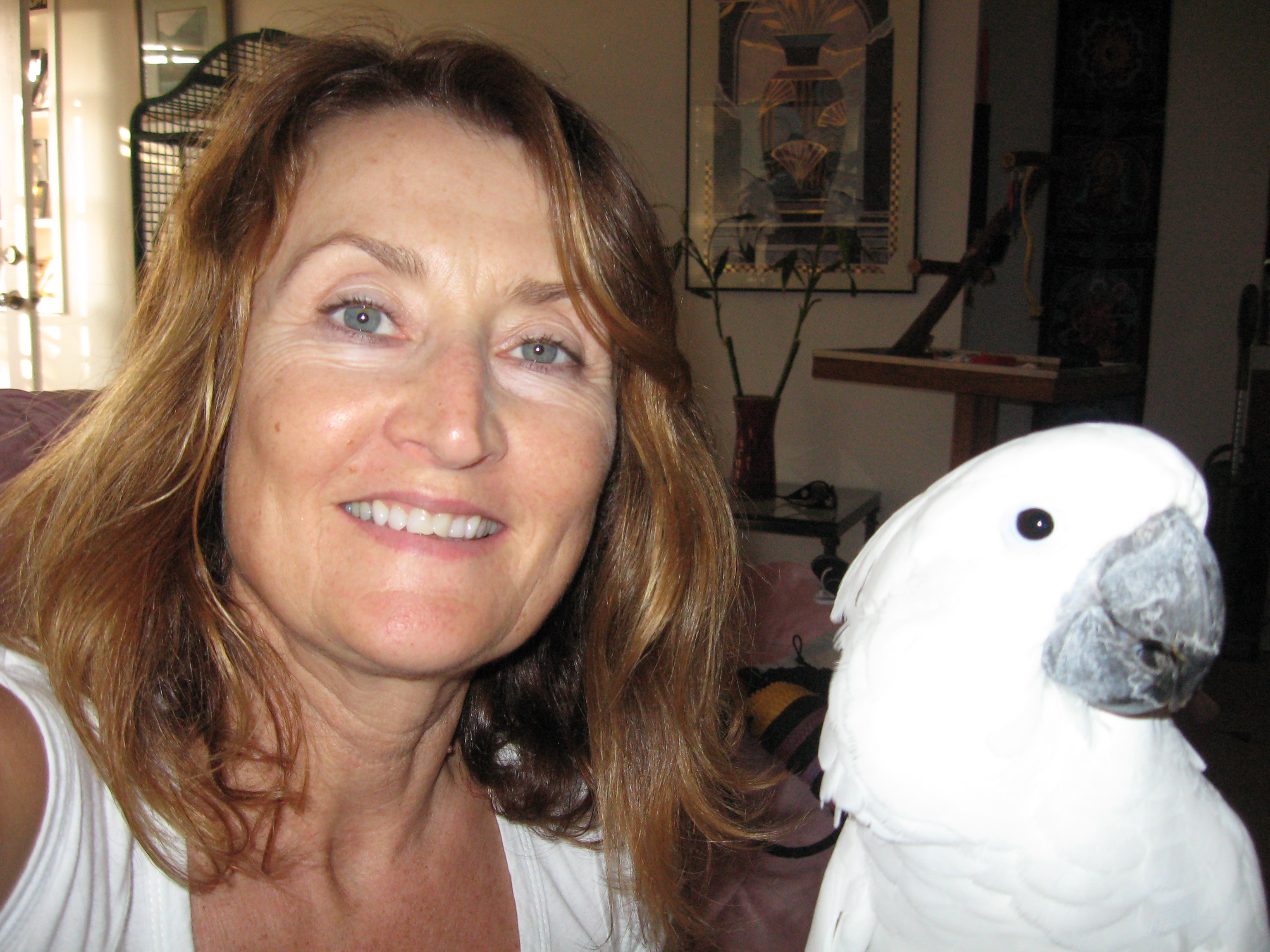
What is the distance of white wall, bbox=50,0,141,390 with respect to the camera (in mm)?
4309

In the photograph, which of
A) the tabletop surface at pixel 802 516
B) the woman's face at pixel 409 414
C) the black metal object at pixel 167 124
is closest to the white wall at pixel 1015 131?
the tabletop surface at pixel 802 516

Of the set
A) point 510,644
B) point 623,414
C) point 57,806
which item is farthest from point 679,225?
point 57,806

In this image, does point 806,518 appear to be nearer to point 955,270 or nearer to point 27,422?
point 955,270

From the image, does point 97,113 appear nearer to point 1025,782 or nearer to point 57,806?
point 57,806

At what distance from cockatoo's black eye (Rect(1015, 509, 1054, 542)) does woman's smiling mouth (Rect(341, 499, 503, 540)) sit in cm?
47

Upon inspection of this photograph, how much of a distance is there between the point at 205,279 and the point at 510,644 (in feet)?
1.63

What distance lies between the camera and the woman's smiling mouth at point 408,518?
2.40 feet

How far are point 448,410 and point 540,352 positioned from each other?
177 mm

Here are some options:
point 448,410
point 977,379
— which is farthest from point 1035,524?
point 977,379

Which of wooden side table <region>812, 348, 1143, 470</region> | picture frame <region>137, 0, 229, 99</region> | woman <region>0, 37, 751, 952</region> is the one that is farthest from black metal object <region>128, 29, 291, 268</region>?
woman <region>0, 37, 751, 952</region>

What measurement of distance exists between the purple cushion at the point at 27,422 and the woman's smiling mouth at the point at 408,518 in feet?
1.78

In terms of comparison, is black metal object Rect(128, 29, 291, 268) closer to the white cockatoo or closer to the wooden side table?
the wooden side table

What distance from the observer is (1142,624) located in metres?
0.54

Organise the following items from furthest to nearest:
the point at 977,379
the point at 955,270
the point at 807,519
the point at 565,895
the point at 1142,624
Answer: the point at 807,519 → the point at 955,270 → the point at 977,379 → the point at 565,895 → the point at 1142,624
